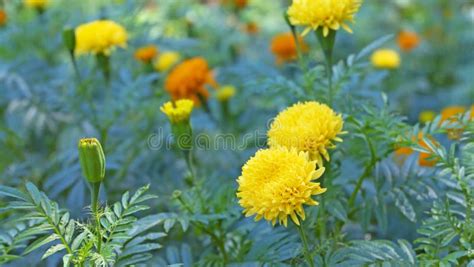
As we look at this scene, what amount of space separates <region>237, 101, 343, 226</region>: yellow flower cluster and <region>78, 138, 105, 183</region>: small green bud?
0.22 meters

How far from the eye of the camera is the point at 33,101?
1.90 meters

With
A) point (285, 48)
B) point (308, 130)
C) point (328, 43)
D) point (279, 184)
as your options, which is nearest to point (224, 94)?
point (285, 48)

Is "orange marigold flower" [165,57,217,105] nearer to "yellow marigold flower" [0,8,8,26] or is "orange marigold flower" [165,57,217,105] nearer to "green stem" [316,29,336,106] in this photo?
"green stem" [316,29,336,106]

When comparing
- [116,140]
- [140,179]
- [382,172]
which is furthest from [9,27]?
[382,172]

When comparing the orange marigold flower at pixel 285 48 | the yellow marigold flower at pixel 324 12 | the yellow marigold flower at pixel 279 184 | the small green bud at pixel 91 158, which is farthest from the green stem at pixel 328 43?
the orange marigold flower at pixel 285 48

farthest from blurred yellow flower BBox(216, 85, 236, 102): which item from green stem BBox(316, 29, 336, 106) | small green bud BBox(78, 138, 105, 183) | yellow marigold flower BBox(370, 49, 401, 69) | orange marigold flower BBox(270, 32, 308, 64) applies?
small green bud BBox(78, 138, 105, 183)

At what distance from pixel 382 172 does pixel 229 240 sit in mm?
349

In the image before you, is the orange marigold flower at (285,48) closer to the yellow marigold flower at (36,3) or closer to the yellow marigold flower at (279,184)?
the yellow marigold flower at (36,3)

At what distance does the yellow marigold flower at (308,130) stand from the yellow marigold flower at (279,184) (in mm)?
62

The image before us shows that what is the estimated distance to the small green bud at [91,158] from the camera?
3.28 feet

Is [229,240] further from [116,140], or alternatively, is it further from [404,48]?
[404,48]

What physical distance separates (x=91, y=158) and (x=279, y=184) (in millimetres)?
293

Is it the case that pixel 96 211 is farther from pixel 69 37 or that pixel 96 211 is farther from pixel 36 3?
pixel 36 3

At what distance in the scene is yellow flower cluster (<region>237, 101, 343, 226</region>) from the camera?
954 millimetres
